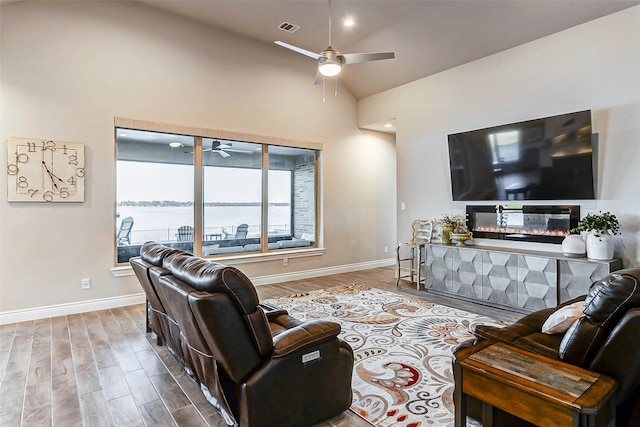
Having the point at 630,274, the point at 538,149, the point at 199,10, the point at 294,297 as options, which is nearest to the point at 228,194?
the point at 294,297

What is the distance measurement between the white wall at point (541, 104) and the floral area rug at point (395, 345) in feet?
5.94

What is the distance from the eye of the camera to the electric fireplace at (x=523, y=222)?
4609 millimetres

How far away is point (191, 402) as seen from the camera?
2.47 metres

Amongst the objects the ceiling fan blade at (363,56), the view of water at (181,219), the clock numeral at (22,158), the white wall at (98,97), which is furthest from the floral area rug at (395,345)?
Result: the clock numeral at (22,158)

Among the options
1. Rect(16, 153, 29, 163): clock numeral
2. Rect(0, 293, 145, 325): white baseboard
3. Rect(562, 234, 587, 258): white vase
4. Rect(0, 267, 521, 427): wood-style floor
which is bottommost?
Rect(0, 267, 521, 427): wood-style floor

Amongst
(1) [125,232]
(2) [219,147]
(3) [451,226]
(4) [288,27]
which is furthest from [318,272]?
(4) [288,27]

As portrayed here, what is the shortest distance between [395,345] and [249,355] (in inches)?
76.3

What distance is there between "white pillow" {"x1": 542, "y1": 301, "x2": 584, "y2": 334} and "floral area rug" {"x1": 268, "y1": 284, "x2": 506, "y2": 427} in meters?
0.82

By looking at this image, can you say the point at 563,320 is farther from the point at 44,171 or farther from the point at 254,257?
the point at 44,171

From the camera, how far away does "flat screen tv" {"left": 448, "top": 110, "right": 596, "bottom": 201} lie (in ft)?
14.2

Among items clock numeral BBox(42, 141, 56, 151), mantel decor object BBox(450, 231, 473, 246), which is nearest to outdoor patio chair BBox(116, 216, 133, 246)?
clock numeral BBox(42, 141, 56, 151)

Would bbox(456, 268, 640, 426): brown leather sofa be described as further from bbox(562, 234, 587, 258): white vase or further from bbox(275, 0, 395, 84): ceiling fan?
bbox(275, 0, 395, 84): ceiling fan

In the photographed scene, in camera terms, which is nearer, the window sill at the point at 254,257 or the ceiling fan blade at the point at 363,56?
the ceiling fan blade at the point at 363,56

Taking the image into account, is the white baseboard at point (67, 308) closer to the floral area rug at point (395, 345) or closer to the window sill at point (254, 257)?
the window sill at point (254, 257)
